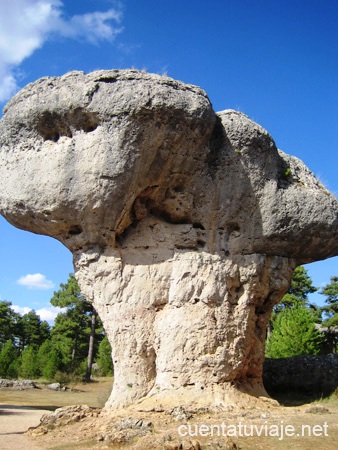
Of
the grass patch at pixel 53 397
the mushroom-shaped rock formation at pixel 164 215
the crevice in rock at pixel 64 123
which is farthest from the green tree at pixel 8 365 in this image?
the crevice in rock at pixel 64 123

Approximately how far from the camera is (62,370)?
97.5 feet

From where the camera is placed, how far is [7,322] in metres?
44.6

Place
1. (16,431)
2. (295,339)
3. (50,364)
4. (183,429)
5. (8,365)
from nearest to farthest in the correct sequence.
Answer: (183,429) < (16,431) < (295,339) < (50,364) < (8,365)

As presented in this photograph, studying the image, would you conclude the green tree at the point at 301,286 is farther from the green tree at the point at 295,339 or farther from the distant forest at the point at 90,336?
the green tree at the point at 295,339

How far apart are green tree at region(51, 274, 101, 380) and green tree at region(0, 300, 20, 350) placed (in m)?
7.90

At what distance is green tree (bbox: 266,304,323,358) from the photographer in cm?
2169

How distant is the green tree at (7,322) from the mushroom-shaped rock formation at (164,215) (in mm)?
36439

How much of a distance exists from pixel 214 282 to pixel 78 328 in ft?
89.5

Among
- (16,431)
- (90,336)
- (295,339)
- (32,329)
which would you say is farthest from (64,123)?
(32,329)

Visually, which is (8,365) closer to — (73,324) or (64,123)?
(73,324)

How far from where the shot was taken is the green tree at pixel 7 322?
145ft

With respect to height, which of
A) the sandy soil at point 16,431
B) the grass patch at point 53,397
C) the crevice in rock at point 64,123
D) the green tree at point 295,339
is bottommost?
the grass patch at point 53,397

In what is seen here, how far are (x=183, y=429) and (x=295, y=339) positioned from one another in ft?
50.2

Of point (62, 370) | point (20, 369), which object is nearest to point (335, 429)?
point (62, 370)
